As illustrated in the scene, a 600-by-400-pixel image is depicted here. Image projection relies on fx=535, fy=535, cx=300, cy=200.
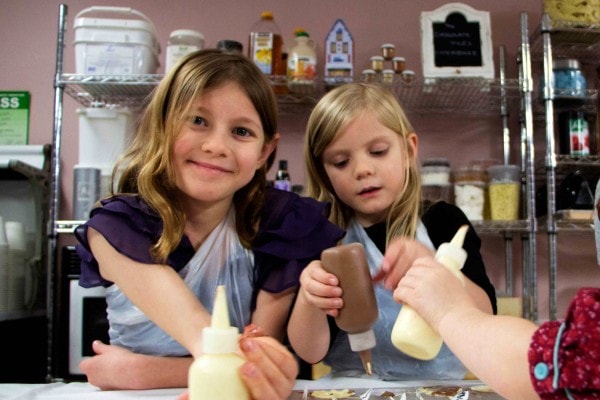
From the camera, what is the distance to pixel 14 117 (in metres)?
2.16

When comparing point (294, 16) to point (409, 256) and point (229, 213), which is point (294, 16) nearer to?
point (229, 213)

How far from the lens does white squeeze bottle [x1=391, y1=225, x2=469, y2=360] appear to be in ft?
1.59

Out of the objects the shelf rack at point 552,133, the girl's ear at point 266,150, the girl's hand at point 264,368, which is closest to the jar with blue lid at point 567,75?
the shelf rack at point 552,133

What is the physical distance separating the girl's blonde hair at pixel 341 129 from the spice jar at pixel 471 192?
36.2 inches

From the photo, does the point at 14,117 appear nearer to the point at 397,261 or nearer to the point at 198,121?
the point at 198,121

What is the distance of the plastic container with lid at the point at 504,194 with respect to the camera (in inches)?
73.5

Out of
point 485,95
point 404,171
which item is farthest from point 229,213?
point 485,95

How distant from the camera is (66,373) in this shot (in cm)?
177

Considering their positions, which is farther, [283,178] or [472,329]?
[283,178]

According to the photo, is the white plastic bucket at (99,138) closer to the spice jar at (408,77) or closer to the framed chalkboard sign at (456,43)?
the spice jar at (408,77)

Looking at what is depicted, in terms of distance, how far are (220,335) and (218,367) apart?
0.03m

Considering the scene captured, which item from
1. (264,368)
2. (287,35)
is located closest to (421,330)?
(264,368)

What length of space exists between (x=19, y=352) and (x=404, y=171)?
146 centimetres

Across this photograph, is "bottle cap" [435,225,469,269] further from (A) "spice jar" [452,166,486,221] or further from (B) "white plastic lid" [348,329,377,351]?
(A) "spice jar" [452,166,486,221]
